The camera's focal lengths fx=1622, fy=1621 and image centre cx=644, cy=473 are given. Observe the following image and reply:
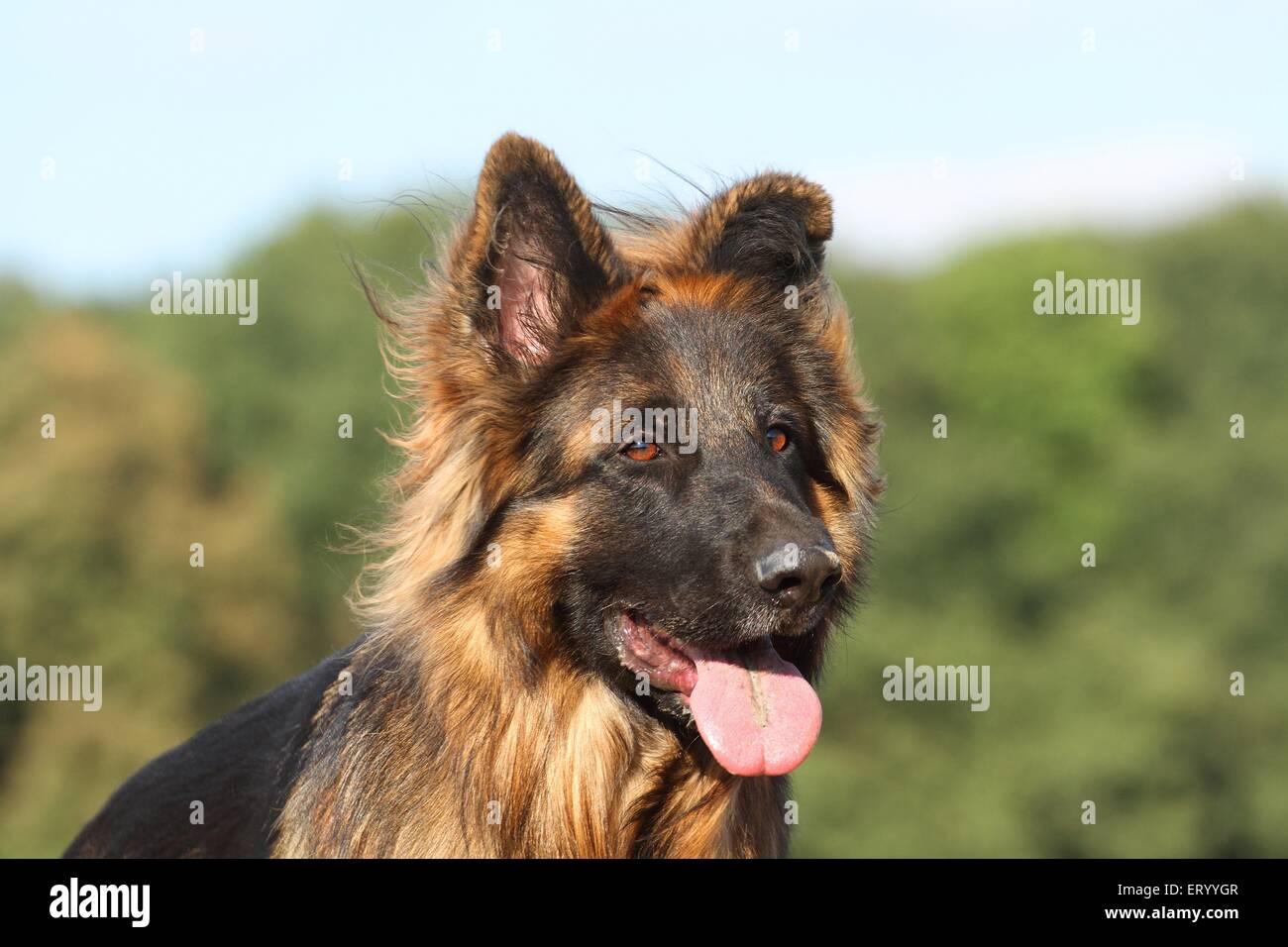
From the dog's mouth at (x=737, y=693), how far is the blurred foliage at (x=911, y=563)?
3903cm

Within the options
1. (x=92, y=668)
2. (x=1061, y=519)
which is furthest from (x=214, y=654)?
(x=1061, y=519)

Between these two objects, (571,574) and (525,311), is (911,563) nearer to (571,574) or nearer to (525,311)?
(525,311)

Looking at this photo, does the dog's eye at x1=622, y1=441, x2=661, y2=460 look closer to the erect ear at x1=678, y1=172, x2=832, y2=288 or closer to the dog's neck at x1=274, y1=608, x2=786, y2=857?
the dog's neck at x1=274, y1=608, x2=786, y2=857

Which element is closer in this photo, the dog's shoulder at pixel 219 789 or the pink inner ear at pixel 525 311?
the pink inner ear at pixel 525 311

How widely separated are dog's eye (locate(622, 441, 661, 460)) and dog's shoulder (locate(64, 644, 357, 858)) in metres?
2.11

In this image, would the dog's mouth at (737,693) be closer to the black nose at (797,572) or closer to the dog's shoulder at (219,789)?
the black nose at (797,572)

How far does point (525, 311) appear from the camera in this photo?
8.12m

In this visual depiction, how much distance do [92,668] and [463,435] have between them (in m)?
48.7

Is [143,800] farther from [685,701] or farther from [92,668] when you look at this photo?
[92,668]

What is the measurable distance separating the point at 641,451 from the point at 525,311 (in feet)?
3.07
